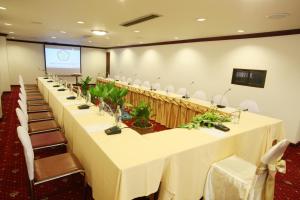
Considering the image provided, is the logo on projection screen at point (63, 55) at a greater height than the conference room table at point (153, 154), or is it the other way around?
the logo on projection screen at point (63, 55)

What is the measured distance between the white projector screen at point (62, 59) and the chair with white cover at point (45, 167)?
10.5 m

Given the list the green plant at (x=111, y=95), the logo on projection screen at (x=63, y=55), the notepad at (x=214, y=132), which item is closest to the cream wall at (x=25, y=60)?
the logo on projection screen at (x=63, y=55)

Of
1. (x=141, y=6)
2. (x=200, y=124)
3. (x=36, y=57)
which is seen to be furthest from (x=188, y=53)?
(x=36, y=57)

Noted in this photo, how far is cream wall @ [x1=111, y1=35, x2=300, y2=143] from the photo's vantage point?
4098 millimetres

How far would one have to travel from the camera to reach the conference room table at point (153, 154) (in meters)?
1.47

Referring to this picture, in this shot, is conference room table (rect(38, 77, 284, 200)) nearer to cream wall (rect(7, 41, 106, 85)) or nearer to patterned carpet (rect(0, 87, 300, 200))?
patterned carpet (rect(0, 87, 300, 200))

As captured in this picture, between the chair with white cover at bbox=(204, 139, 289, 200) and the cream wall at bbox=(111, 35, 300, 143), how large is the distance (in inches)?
112

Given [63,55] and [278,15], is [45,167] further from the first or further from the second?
[63,55]

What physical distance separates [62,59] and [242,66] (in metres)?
10.2

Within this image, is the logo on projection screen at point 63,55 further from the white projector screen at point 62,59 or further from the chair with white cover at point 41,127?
the chair with white cover at point 41,127

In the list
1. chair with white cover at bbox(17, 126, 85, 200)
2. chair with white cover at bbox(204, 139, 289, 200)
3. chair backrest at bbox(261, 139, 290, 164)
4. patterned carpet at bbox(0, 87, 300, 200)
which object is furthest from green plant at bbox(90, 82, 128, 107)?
chair backrest at bbox(261, 139, 290, 164)

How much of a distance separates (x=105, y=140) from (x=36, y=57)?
430 inches

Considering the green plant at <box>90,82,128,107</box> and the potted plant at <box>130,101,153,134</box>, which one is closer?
the potted plant at <box>130,101,153,134</box>

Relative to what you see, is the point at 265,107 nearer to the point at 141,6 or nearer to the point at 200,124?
the point at 200,124
